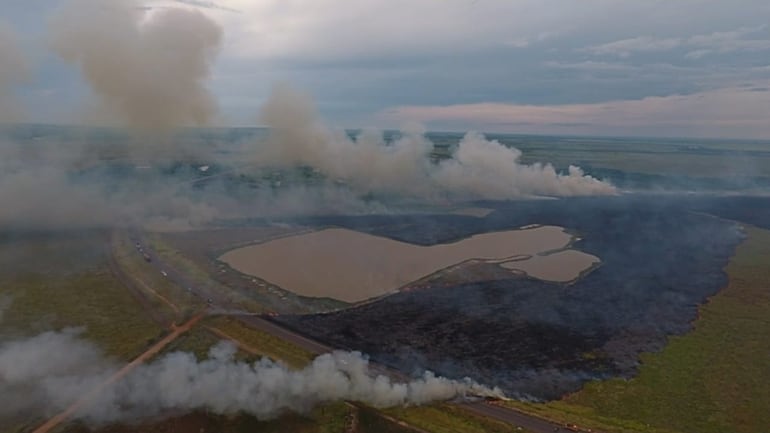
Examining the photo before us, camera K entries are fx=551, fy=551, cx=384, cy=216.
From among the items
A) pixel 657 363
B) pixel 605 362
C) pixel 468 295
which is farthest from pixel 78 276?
pixel 657 363

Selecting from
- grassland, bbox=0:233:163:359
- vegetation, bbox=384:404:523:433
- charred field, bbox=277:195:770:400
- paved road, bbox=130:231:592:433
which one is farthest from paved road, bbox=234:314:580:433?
grassland, bbox=0:233:163:359

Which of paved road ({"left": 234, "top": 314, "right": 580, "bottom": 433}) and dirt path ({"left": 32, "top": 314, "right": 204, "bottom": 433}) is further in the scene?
paved road ({"left": 234, "top": 314, "right": 580, "bottom": 433})

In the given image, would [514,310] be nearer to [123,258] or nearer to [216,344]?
[216,344]

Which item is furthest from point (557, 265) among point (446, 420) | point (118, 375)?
point (118, 375)

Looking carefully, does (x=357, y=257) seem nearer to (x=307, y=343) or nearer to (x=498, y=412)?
(x=307, y=343)

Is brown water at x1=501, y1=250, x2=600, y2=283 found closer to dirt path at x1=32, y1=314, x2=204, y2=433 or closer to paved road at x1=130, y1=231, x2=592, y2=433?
paved road at x1=130, y1=231, x2=592, y2=433

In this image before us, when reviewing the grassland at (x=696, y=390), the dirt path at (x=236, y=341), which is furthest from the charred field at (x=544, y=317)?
the dirt path at (x=236, y=341)

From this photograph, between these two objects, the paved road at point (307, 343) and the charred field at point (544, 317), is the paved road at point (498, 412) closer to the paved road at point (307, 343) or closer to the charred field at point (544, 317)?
the paved road at point (307, 343)
